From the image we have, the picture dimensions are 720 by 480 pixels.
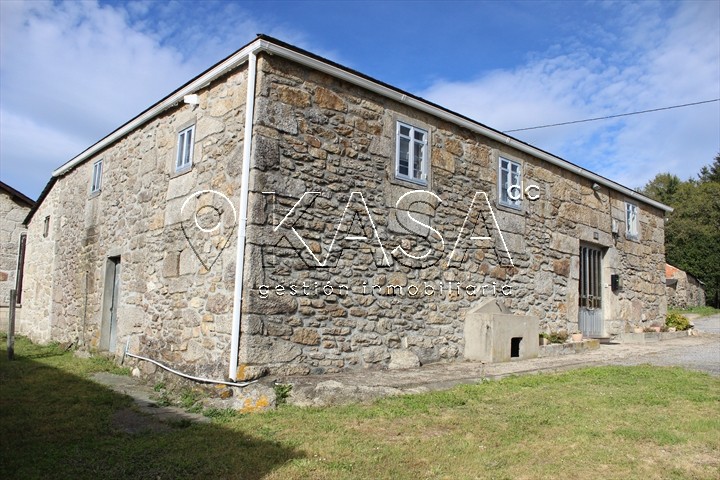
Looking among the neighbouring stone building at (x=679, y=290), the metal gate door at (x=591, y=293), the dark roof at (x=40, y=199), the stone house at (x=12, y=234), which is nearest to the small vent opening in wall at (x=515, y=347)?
the metal gate door at (x=591, y=293)

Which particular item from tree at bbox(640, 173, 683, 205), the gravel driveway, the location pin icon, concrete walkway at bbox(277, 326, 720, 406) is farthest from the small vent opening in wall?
tree at bbox(640, 173, 683, 205)

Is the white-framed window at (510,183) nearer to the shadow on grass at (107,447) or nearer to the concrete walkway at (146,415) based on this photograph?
the concrete walkway at (146,415)

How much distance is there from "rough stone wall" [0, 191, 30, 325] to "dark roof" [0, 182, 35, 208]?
0.26ft

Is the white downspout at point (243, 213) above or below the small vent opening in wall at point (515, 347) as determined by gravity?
above

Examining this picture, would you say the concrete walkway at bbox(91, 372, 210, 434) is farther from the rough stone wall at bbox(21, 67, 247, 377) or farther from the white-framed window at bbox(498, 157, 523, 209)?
the white-framed window at bbox(498, 157, 523, 209)

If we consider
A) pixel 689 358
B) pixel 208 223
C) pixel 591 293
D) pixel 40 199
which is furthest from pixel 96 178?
pixel 689 358

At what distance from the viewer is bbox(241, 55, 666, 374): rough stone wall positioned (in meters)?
7.63

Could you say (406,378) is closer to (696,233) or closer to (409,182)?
(409,182)

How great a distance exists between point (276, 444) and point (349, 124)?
16.5ft

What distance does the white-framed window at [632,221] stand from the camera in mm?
15316

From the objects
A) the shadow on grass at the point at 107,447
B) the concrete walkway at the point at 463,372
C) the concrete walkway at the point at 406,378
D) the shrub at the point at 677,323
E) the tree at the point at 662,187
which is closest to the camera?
the shadow on grass at the point at 107,447

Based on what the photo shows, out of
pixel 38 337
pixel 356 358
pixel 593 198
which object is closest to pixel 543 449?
pixel 356 358

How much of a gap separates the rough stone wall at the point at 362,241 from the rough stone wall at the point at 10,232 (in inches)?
452

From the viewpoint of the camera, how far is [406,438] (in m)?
5.39
